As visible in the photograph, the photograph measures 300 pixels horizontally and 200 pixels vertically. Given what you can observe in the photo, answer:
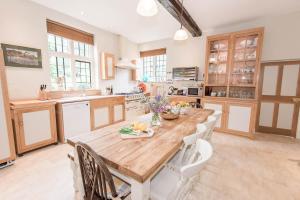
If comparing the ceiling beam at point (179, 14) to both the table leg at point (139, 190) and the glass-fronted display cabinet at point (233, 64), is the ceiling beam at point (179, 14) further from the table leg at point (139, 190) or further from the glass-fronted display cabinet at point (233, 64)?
the table leg at point (139, 190)

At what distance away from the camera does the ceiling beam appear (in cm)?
254

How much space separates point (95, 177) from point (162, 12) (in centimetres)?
341

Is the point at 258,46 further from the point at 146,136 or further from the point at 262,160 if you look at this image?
the point at 146,136

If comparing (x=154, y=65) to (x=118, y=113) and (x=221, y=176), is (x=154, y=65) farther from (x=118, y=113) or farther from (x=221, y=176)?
(x=221, y=176)

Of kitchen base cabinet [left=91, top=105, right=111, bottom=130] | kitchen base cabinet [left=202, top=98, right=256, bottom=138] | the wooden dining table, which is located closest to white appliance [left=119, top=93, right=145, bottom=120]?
kitchen base cabinet [left=91, top=105, right=111, bottom=130]

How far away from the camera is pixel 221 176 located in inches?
76.2

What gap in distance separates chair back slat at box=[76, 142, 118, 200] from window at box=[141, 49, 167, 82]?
4.39m

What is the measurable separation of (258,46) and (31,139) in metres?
4.92

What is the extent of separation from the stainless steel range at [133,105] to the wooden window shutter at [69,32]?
1.84m

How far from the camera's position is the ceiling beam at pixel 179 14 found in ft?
8.32

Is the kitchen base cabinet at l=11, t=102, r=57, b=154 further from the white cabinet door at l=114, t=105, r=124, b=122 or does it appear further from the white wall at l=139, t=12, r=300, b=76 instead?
the white wall at l=139, t=12, r=300, b=76

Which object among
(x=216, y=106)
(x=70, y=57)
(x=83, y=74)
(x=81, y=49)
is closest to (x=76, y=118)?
(x=83, y=74)

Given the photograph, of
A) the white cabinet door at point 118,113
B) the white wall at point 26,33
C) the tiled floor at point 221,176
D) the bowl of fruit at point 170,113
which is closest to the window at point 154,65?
the white cabinet door at point 118,113

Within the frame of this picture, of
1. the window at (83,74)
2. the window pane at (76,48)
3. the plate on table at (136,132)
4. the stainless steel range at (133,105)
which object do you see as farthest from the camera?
the stainless steel range at (133,105)
